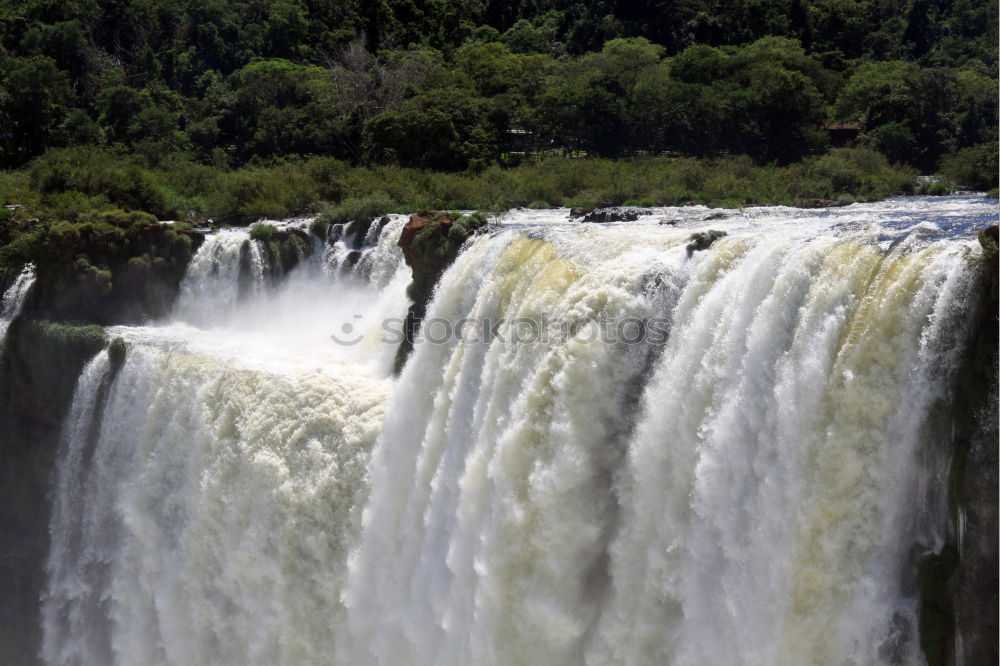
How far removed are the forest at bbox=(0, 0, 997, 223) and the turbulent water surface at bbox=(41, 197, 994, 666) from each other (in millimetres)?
10811

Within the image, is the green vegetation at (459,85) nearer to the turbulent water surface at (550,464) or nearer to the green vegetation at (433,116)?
the green vegetation at (433,116)

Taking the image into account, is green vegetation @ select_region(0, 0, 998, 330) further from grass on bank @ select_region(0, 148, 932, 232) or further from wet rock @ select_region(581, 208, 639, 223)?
wet rock @ select_region(581, 208, 639, 223)

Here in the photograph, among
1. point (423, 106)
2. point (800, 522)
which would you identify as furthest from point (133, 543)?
point (423, 106)

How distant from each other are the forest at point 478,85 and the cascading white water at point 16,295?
14.4 ft

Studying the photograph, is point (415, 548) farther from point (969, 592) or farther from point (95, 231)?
point (95, 231)

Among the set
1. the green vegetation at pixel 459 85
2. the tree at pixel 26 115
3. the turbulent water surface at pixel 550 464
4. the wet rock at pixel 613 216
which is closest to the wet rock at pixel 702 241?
the turbulent water surface at pixel 550 464

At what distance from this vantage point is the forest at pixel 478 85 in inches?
1195

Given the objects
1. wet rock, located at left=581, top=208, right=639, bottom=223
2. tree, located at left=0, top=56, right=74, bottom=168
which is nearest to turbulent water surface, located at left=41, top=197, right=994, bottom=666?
wet rock, located at left=581, top=208, right=639, bottom=223

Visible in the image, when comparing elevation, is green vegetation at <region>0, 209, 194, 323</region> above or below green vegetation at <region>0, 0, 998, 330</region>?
below

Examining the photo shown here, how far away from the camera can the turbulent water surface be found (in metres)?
8.54

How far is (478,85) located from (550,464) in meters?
30.0

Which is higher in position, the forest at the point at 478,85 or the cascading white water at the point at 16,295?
the forest at the point at 478,85

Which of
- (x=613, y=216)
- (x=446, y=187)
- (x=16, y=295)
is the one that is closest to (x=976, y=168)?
(x=613, y=216)

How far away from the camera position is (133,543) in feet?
53.8
